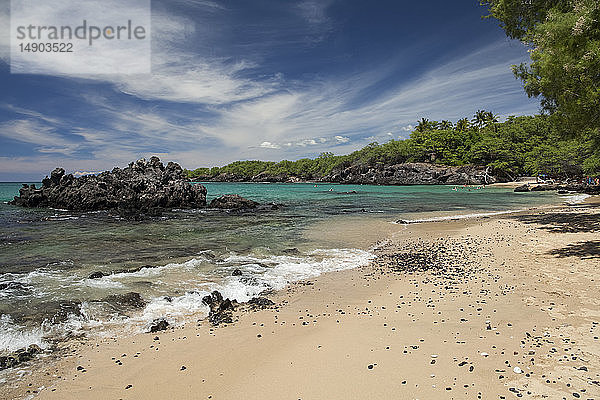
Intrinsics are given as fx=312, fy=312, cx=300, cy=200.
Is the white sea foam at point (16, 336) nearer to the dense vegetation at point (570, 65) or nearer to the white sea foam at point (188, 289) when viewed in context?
the white sea foam at point (188, 289)

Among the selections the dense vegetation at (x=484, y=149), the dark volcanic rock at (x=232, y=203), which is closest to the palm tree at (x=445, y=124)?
the dense vegetation at (x=484, y=149)

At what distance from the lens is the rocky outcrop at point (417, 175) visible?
9303 centimetres

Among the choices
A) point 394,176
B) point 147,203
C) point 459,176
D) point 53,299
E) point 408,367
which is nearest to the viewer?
point 408,367

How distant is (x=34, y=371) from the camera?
5.12m

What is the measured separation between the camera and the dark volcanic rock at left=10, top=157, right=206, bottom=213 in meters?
34.4

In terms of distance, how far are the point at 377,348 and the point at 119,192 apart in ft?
121

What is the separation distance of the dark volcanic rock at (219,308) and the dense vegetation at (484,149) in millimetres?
53257

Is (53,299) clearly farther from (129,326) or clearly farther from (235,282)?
(235,282)

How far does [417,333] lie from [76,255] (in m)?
14.3

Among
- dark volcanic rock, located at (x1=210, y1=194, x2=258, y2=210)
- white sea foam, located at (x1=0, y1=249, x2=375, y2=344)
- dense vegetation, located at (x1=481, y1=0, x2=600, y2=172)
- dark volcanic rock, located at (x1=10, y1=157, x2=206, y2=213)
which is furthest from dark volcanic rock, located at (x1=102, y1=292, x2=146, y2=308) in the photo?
dark volcanic rock, located at (x1=210, y1=194, x2=258, y2=210)

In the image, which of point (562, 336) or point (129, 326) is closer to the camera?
point (562, 336)

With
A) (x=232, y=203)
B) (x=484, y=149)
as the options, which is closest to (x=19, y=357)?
(x=232, y=203)

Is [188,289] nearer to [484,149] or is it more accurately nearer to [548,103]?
[548,103]

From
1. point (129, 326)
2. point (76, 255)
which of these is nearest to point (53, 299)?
point (129, 326)
